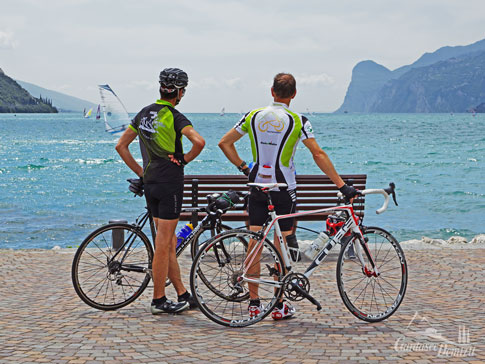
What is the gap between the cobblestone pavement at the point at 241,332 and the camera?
4.51 metres

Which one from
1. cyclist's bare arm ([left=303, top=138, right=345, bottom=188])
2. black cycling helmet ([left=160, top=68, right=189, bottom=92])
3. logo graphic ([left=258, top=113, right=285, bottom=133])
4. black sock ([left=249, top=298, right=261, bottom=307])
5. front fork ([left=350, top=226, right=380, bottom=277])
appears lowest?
black sock ([left=249, top=298, right=261, bottom=307])

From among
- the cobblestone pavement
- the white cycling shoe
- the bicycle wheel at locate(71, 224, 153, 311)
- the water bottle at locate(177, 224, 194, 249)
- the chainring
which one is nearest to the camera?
the cobblestone pavement

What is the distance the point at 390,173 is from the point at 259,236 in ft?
121

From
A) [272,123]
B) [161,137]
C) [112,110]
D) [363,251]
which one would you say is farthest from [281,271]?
[112,110]

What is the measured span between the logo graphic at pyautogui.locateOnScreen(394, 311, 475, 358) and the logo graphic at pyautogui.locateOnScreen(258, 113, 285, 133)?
1883 mm

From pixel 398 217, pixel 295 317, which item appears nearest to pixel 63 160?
pixel 398 217

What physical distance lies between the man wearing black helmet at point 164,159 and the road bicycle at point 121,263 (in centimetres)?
27

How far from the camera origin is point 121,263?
5941 mm

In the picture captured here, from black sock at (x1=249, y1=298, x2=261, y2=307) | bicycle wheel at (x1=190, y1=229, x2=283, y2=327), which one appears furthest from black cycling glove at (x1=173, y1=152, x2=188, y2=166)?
black sock at (x1=249, y1=298, x2=261, y2=307)

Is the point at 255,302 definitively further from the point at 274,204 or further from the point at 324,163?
the point at 324,163

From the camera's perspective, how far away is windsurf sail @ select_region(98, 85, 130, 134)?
42269 mm

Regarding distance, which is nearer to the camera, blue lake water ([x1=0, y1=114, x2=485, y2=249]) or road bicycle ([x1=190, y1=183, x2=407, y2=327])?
road bicycle ([x1=190, y1=183, x2=407, y2=327])

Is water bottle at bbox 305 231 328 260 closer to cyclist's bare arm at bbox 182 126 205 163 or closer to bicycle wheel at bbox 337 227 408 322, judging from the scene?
bicycle wheel at bbox 337 227 408 322

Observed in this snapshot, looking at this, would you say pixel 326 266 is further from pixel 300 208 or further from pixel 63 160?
pixel 63 160
